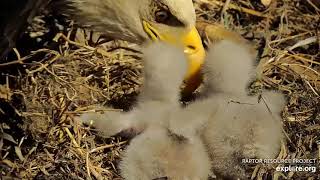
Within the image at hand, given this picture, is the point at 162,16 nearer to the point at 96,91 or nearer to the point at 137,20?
the point at 137,20

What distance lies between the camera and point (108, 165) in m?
2.15

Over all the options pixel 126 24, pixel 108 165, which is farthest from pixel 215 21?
pixel 108 165

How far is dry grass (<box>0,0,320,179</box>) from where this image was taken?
6.91 feet

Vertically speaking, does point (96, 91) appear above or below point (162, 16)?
below

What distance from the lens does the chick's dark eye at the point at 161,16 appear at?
2302 mm

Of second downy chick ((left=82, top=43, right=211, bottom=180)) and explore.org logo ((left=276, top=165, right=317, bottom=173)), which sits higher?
second downy chick ((left=82, top=43, right=211, bottom=180))

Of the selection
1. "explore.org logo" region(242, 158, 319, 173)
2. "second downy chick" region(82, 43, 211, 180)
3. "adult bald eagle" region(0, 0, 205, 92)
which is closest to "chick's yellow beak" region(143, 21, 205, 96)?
"adult bald eagle" region(0, 0, 205, 92)

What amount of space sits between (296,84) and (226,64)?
330mm

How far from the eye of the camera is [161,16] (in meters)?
2.32

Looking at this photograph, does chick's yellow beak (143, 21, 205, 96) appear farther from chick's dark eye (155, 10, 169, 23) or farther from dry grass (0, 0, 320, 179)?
dry grass (0, 0, 320, 179)

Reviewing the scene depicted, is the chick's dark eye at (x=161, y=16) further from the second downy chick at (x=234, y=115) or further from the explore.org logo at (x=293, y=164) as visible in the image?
the explore.org logo at (x=293, y=164)

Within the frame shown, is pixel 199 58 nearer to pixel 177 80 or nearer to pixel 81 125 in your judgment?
pixel 177 80

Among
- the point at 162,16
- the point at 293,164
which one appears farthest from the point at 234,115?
the point at 162,16

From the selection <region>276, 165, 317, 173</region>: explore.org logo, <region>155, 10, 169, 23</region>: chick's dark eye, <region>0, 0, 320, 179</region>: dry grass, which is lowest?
<region>276, 165, 317, 173</region>: explore.org logo
